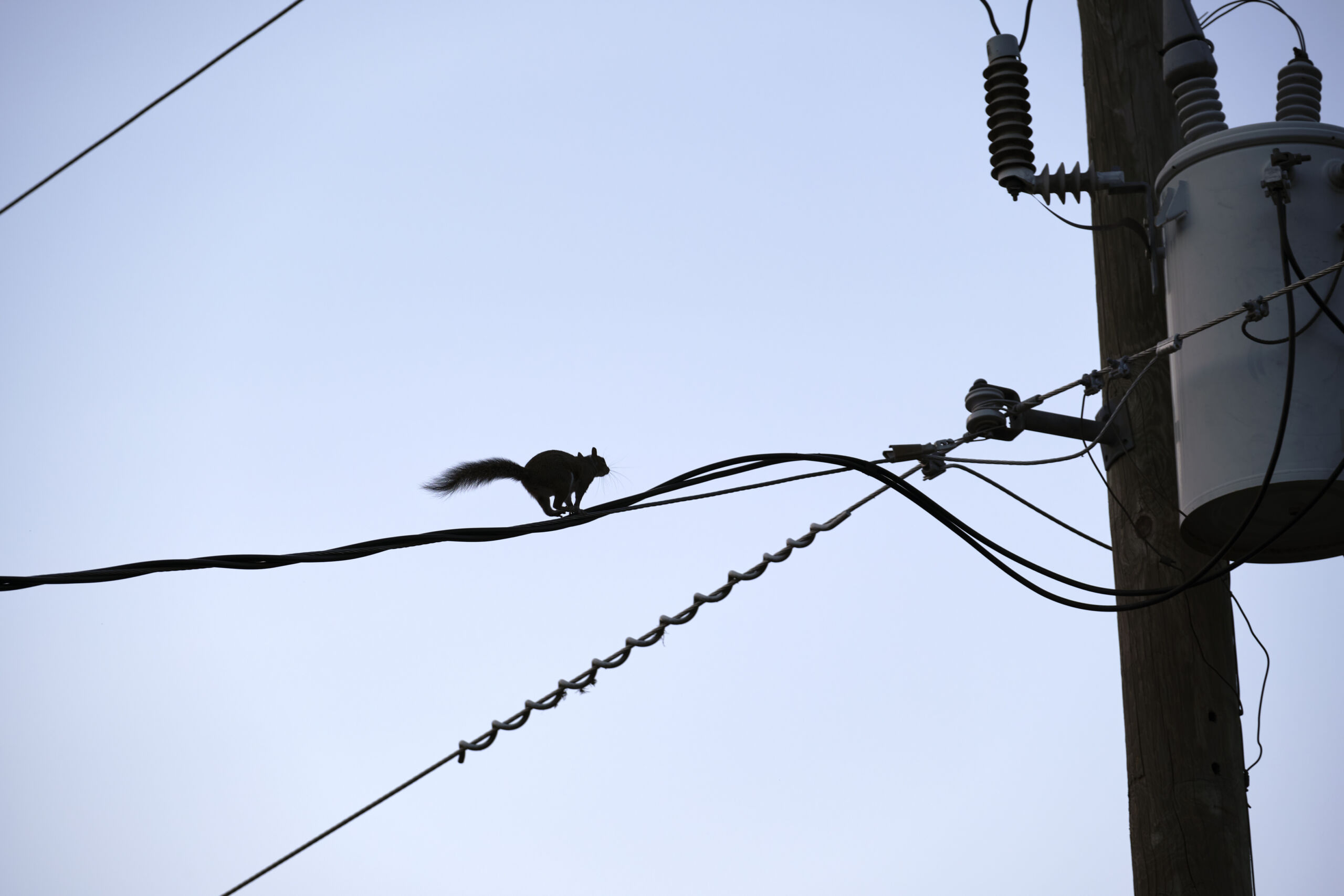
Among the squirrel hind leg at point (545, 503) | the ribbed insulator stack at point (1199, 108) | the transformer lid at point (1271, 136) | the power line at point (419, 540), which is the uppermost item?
the ribbed insulator stack at point (1199, 108)

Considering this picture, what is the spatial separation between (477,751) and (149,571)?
1226mm

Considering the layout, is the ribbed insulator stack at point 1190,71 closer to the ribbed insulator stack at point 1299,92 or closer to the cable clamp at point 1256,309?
the ribbed insulator stack at point 1299,92

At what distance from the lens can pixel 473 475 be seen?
5.67 metres

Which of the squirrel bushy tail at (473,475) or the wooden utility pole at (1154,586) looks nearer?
the wooden utility pole at (1154,586)

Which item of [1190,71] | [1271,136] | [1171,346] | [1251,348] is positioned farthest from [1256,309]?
[1190,71]

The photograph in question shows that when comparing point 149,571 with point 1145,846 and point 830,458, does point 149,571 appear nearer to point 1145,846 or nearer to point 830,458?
point 830,458

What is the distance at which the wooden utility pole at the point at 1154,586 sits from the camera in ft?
12.0

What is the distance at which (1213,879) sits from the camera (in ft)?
11.8

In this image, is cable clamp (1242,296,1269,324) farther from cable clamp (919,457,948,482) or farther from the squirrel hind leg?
the squirrel hind leg

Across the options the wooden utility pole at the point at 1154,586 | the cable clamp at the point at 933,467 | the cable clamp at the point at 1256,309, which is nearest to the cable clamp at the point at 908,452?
the cable clamp at the point at 933,467

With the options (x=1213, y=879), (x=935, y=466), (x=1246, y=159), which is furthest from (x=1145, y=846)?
(x=1246, y=159)

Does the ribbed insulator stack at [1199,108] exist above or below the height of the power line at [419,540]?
above

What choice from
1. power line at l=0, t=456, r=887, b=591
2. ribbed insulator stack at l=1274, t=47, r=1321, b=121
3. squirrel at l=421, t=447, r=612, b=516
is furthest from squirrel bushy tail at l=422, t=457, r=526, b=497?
ribbed insulator stack at l=1274, t=47, r=1321, b=121

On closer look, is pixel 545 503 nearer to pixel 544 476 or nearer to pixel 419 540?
pixel 544 476
